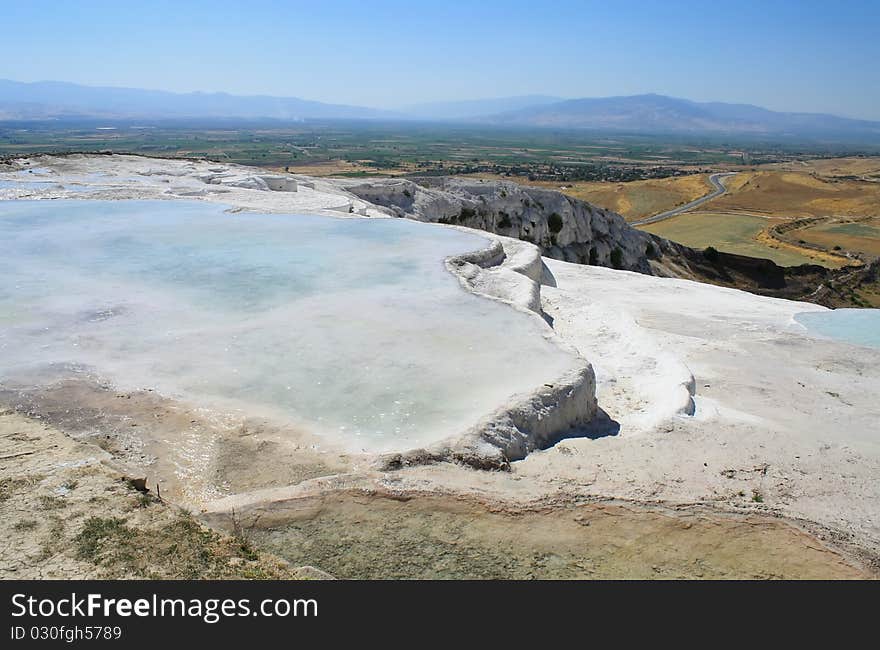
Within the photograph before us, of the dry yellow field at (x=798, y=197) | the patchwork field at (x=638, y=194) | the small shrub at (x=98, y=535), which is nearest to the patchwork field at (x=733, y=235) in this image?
the patchwork field at (x=638, y=194)

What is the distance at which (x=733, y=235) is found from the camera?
58.3 m

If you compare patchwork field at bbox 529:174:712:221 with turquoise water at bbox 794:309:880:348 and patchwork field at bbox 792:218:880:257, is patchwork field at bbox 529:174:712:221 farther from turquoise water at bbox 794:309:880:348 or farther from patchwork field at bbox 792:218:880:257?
turquoise water at bbox 794:309:880:348

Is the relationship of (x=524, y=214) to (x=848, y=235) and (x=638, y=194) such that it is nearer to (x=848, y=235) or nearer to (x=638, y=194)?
(x=848, y=235)

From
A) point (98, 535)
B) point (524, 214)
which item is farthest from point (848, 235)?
point (98, 535)

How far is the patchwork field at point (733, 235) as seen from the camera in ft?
165

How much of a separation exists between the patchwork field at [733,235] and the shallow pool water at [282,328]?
43.7m

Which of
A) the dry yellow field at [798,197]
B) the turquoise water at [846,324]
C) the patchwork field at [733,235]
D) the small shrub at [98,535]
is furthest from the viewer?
the dry yellow field at [798,197]

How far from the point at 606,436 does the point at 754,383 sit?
4.23 m

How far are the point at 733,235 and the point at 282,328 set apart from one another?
5691 cm

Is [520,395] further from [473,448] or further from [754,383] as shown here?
[754,383]

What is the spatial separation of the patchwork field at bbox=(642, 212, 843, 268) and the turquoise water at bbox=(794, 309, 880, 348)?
3386 centimetres

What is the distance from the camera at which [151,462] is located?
6.10m

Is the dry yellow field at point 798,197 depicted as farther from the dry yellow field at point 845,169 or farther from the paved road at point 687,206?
the dry yellow field at point 845,169
